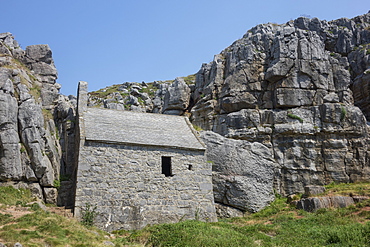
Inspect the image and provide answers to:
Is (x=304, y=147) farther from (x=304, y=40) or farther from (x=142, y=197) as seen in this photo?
(x=142, y=197)

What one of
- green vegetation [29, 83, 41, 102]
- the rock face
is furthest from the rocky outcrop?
green vegetation [29, 83, 41, 102]

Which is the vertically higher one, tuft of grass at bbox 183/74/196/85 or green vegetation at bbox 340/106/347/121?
tuft of grass at bbox 183/74/196/85

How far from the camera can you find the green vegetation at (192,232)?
1361 centimetres

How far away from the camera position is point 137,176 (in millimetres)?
20719

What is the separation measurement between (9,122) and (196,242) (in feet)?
48.2

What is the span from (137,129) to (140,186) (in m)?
4.58

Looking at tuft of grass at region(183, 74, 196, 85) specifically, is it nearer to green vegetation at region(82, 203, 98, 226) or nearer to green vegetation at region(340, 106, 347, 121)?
green vegetation at region(340, 106, 347, 121)

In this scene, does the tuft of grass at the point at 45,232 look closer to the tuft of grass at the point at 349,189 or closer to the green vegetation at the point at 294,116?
the tuft of grass at the point at 349,189

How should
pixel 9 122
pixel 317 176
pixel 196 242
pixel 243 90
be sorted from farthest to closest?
pixel 243 90 → pixel 317 176 → pixel 9 122 → pixel 196 242

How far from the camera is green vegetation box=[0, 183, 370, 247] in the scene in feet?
44.7

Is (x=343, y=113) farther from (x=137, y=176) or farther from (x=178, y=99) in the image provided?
(x=137, y=176)

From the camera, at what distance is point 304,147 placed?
98.8 ft

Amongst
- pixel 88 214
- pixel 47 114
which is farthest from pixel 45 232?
pixel 47 114

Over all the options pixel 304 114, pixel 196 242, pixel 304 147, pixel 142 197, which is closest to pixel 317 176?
pixel 304 147
